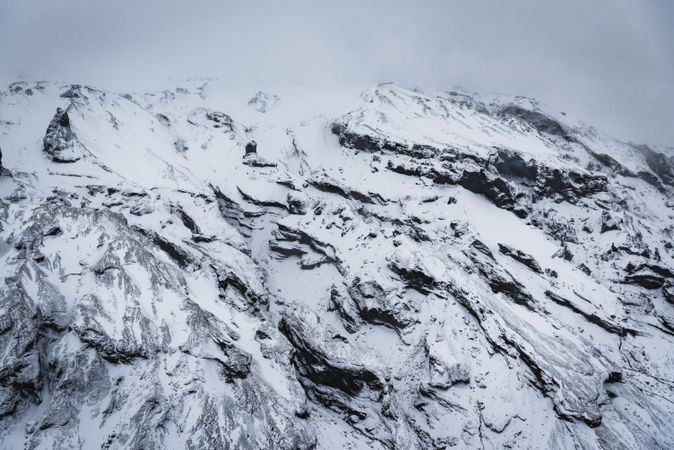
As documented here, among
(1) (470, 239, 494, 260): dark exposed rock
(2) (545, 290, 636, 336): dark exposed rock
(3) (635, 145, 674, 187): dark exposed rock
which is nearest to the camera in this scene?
(2) (545, 290, 636, 336): dark exposed rock

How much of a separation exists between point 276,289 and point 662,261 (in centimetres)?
7990

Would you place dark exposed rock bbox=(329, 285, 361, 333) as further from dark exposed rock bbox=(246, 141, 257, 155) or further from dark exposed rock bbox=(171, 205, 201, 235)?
dark exposed rock bbox=(246, 141, 257, 155)

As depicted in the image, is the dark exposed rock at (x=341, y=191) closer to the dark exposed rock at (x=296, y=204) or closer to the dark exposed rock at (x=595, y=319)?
the dark exposed rock at (x=296, y=204)

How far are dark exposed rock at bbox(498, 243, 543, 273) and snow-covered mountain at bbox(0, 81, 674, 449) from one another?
32cm

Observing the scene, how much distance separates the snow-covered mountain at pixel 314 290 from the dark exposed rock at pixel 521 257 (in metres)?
0.32

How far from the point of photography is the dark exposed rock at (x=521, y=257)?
61312 mm

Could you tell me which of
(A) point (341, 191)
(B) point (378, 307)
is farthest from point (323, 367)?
(A) point (341, 191)

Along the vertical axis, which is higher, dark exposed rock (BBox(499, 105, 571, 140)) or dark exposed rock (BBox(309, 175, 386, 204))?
dark exposed rock (BBox(499, 105, 571, 140))

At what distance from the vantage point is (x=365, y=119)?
10175 centimetres

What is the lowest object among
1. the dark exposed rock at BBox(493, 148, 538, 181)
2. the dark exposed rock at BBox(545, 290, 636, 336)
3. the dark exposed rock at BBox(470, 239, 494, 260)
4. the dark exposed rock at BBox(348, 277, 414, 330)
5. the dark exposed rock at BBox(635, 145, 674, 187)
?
the dark exposed rock at BBox(348, 277, 414, 330)

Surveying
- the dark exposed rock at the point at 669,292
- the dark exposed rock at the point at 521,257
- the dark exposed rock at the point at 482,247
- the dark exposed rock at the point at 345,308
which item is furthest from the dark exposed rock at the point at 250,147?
the dark exposed rock at the point at 669,292

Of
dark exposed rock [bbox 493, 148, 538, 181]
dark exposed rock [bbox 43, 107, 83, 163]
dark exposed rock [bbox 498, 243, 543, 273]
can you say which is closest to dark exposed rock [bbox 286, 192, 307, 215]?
dark exposed rock [bbox 43, 107, 83, 163]

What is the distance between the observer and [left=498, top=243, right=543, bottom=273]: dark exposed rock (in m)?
61.3

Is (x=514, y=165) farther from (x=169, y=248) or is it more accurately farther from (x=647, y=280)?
(x=169, y=248)
